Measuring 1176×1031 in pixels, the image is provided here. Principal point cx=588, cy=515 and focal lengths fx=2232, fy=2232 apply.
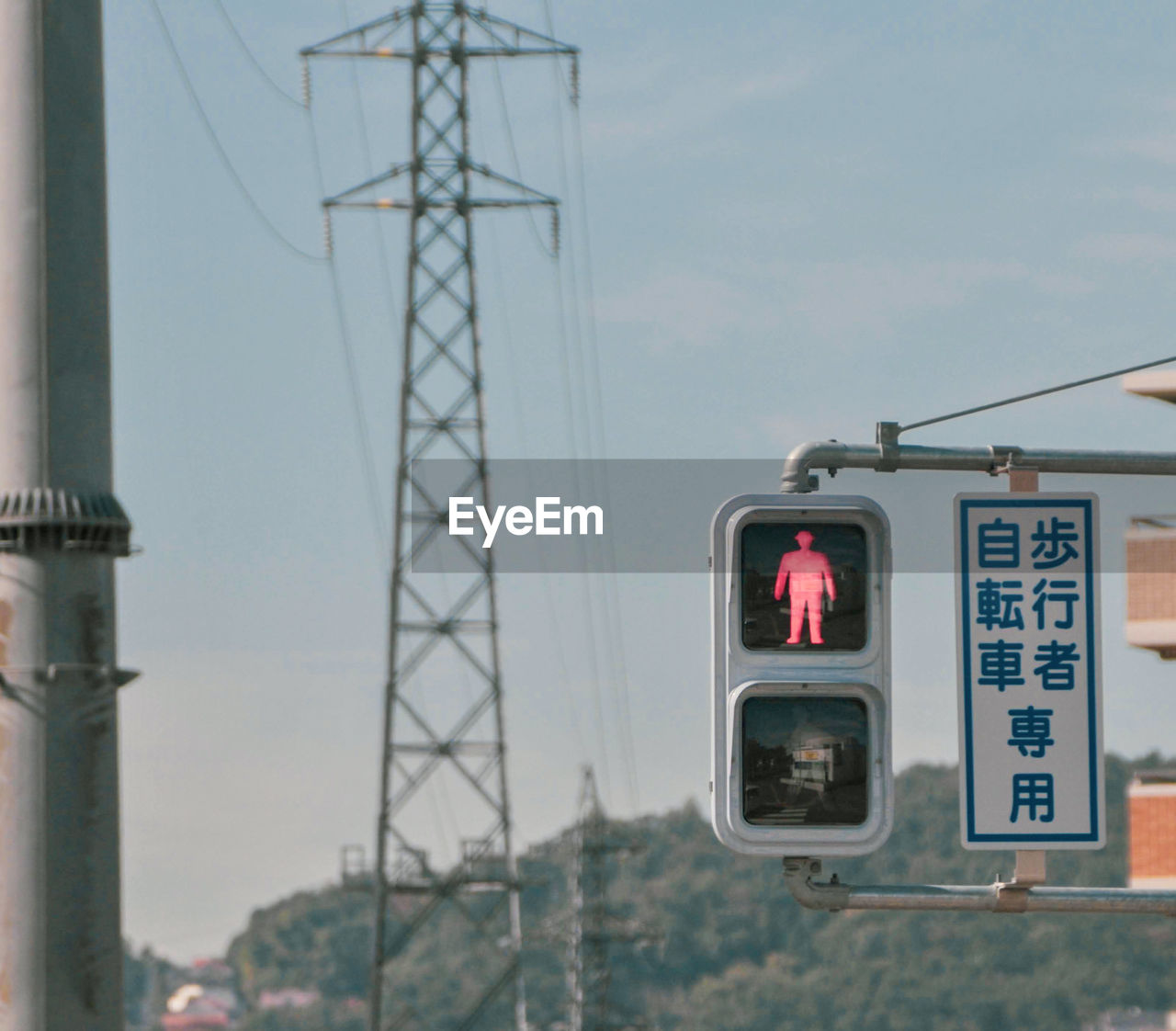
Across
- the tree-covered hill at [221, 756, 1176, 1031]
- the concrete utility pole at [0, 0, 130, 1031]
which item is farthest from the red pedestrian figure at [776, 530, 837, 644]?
the tree-covered hill at [221, 756, 1176, 1031]

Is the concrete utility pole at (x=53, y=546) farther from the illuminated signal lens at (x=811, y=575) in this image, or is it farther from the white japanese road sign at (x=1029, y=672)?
the white japanese road sign at (x=1029, y=672)

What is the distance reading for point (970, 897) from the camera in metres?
9.11

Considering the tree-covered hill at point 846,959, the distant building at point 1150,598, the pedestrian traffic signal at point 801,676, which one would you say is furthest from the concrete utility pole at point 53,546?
the tree-covered hill at point 846,959

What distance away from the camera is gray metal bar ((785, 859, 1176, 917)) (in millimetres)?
9008

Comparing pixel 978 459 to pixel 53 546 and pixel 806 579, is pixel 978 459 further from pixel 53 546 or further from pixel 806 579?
pixel 53 546

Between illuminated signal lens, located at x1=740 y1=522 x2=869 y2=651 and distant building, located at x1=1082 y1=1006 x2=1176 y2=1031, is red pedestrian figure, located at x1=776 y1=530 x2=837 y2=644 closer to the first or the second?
illuminated signal lens, located at x1=740 y1=522 x2=869 y2=651

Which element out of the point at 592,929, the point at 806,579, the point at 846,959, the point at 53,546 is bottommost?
the point at 846,959

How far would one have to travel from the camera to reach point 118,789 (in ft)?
36.2

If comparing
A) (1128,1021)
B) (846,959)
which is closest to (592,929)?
(1128,1021)

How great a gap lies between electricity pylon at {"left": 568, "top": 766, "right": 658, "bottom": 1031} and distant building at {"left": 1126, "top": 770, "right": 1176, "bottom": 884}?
39.2 m

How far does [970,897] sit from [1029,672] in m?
1.00

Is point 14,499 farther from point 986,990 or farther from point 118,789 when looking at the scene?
point 986,990

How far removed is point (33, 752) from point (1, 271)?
90.7 inches

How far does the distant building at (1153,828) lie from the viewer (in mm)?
27761
